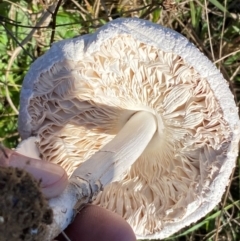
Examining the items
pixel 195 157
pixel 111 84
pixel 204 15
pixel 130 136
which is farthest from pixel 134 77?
pixel 204 15

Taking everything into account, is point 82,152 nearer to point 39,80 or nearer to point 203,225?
point 39,80

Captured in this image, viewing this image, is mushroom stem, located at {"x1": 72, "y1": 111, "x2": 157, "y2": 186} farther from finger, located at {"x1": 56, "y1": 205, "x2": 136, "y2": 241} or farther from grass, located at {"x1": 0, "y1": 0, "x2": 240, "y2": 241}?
grass, located at {"x1": 0, "y1": 0, "x2": 240, "y2": 241}

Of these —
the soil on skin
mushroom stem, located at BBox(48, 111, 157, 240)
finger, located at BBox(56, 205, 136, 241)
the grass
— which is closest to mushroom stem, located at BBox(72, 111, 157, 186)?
mushroom stem, located at BBox(48, 111, 157, 240)

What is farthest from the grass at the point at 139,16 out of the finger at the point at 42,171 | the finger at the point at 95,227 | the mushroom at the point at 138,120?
the finger at the point at 42,171

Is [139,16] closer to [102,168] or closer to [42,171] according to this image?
[102,168]

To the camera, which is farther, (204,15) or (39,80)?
(204,15)

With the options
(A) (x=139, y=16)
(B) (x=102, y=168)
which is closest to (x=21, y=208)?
(B) (x=102, y=168)

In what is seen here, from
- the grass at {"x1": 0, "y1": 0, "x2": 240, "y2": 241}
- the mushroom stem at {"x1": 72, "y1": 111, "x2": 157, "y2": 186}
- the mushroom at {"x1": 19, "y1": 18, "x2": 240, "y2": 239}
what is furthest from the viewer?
the grass at {"x1": 0, "y1": 0, "x2": 240, "y2": 241}
